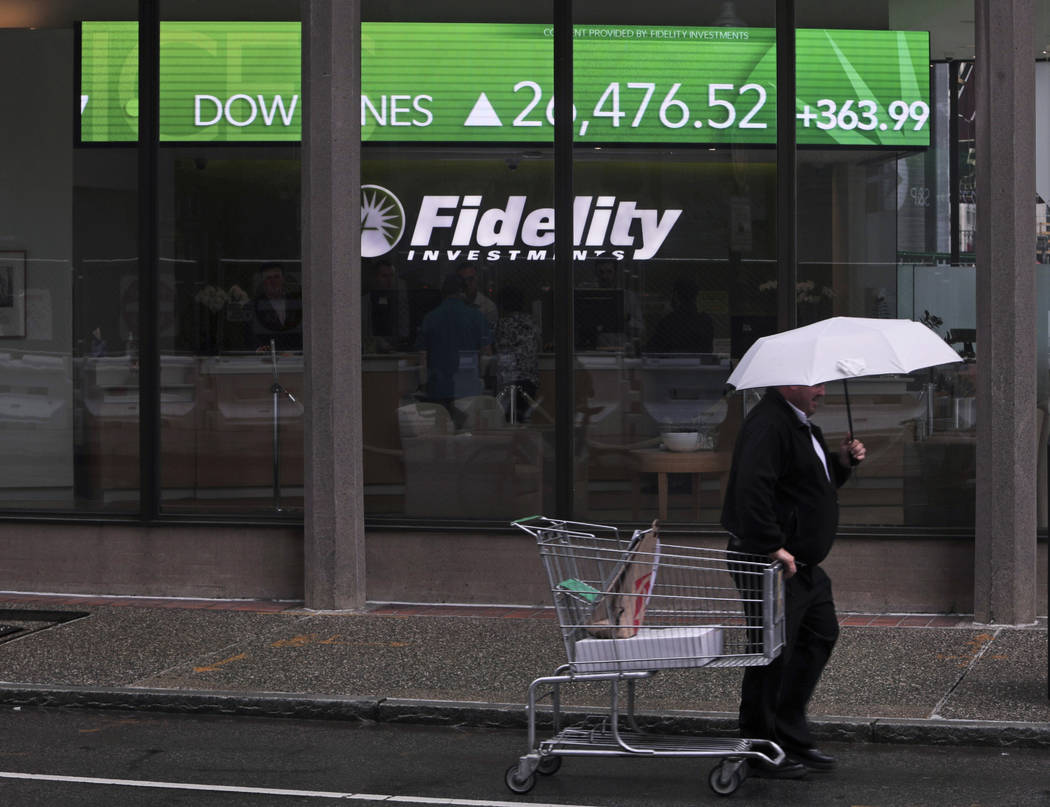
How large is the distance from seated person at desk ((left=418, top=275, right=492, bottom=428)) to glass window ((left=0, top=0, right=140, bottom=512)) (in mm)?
2304

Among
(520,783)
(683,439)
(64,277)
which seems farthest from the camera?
(64,277)

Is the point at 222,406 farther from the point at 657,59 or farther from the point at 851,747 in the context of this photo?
the point at 851,747

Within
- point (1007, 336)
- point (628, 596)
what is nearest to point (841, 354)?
point (628, 596)

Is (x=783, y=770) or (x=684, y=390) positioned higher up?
(x=684, y=390)

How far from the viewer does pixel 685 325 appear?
11.0 m

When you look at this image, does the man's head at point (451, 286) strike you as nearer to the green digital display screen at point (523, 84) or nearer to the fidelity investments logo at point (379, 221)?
the fidelity investments logo at point (379, 221)

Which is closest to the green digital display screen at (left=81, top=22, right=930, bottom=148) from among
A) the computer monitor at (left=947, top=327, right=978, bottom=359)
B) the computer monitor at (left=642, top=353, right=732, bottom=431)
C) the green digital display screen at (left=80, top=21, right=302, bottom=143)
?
the green digital display screen at (left=80, top=21, right=302, bottom=143)

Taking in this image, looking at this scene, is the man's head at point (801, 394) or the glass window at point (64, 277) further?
the glass window at point (64, 277)

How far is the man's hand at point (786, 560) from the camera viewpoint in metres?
6.61

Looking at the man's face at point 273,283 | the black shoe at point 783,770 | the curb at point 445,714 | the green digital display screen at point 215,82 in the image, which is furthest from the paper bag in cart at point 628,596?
the green digital display screen at point 215,82

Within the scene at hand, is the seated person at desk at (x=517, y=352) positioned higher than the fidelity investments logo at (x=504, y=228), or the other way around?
the fidelity investments logo at (x=504, y=228)

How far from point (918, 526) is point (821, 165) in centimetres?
266

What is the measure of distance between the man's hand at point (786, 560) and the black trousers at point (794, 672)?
147 millimetres

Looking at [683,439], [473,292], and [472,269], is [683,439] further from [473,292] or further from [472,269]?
[472,269]
